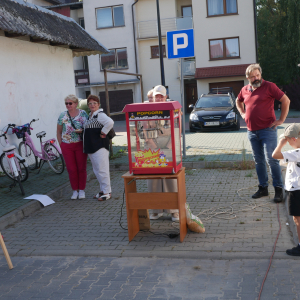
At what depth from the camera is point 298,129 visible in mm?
4250

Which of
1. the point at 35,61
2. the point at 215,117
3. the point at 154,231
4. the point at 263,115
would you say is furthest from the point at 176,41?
the point at 215,117

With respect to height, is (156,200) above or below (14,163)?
below

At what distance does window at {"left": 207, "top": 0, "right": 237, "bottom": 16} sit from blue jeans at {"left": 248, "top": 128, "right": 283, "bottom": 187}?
2563cm

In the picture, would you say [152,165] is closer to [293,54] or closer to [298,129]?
[298,129]

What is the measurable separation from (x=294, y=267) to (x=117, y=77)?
29.9 meters

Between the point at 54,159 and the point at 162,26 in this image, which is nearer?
the point at 54,159

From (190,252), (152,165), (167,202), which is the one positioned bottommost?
(190,252)

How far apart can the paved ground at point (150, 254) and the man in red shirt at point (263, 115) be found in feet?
2.26

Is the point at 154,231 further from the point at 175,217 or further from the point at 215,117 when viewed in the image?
the point at 215,117

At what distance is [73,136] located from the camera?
289 inches

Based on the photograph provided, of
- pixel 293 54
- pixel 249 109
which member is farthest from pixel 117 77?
pixel 249 109

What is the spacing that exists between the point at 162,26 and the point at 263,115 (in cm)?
2697

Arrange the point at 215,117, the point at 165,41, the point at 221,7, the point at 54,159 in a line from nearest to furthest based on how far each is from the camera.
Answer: the point at 54,159 → the point at 215,117 → the point at 221,7 → the point at 165,41

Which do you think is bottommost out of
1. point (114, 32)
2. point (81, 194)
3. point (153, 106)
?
point (81, 194)
